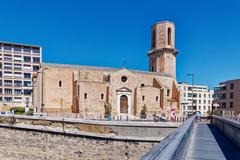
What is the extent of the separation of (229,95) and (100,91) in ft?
123

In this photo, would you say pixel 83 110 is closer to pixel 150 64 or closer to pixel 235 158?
pixel 150 64

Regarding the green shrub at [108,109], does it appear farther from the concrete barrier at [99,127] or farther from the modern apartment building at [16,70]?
the modern apartment building at [16,70]

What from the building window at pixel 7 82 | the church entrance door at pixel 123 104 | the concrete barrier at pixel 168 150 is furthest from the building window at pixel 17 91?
the concrete barrier at pixel 168 150

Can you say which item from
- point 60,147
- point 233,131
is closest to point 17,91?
point 60,147

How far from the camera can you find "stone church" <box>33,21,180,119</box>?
39719mm

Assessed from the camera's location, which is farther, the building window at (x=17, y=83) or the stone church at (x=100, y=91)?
the building window at (x=17, y=83)

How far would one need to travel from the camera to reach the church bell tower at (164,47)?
178ft

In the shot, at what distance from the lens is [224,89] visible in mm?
61875

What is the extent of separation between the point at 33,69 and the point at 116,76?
36120mm

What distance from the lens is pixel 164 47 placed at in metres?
54.2

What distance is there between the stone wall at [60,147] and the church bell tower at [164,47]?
40.3 metres

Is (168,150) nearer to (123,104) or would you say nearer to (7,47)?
(123,104)

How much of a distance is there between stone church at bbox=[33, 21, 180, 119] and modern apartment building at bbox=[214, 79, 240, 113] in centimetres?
1709

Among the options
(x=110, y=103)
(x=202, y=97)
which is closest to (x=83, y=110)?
(x=110, y=103)
